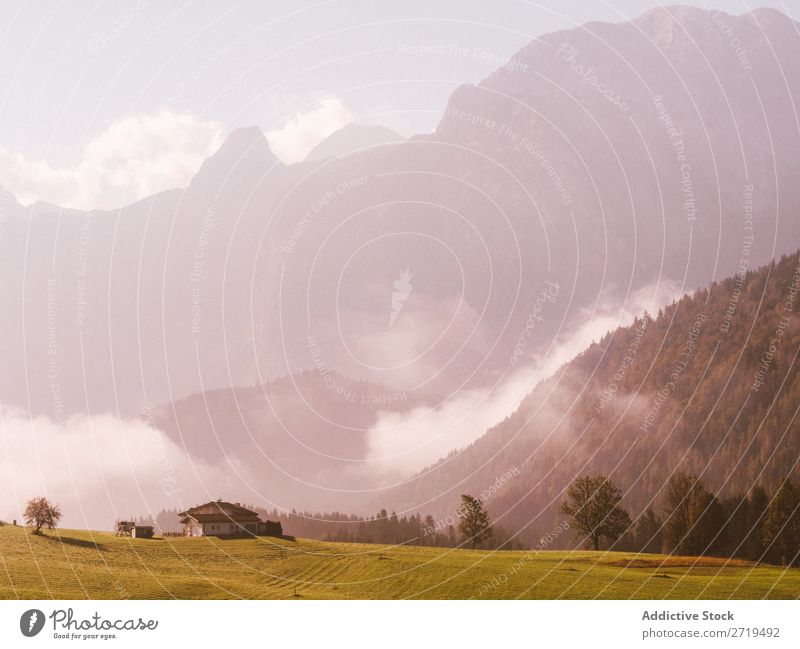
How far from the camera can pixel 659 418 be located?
149625 mm

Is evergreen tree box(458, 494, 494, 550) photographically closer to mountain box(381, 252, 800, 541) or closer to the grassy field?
the grassy field

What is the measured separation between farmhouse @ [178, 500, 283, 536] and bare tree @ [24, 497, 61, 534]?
9.17m

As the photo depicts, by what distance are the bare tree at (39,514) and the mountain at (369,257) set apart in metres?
53.1

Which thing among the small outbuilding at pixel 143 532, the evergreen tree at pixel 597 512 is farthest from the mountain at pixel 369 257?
the small outbuilding at pixel 143 532

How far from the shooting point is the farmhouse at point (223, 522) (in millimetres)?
61031

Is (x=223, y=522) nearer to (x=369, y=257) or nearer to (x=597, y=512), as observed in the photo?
(x=597, y=512)

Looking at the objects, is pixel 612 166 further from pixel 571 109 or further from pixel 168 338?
pixel 168 338

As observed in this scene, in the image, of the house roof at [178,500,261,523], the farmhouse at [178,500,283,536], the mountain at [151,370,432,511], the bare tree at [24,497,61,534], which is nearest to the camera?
the bare tree at [24,497,61,534]

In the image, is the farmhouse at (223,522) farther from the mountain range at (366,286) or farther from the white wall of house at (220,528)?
the mountain range at (366,286)

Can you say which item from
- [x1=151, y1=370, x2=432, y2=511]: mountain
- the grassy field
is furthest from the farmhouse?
[x1=151, y1=370, x2=432, y2=511]: mountain

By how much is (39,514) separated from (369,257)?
8609cm

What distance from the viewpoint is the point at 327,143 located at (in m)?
144

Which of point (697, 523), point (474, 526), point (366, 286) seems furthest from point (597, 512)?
point (366, 286)

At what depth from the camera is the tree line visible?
194 ft
